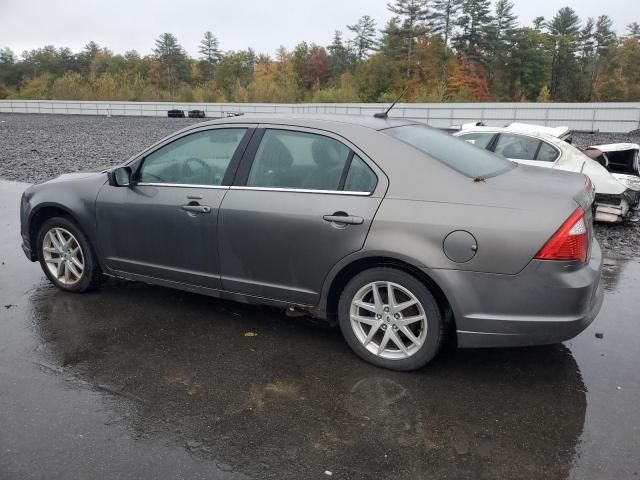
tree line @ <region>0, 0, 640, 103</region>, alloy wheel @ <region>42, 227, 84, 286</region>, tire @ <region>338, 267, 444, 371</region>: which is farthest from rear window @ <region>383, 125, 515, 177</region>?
tree line @ <region>0, 0, 640, 103</region>

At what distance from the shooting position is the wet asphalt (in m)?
2.73

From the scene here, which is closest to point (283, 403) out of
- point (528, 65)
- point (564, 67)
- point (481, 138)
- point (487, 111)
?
point (481, 138)

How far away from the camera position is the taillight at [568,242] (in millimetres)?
3123

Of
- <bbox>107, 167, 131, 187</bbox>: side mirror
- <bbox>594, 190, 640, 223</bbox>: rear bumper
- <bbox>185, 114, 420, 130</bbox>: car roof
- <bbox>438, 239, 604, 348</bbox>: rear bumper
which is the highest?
<bbox>185, 114, 420, 130</bbox>: car roof

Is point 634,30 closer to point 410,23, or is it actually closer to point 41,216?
point 410,23

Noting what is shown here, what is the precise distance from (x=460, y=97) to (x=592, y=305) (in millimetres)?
47945

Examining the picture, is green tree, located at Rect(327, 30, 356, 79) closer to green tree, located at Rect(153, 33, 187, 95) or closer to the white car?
green tree, located at Rect(153, 33, 187, 95)

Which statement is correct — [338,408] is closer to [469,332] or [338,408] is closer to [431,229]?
[469,332]

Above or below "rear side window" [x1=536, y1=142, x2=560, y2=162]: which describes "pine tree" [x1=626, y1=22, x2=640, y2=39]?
above

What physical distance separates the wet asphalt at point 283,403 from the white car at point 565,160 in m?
4.41

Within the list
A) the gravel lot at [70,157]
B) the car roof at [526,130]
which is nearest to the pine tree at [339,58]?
the gravel lot at [70,157]

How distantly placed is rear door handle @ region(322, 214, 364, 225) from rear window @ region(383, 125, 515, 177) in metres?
0.67

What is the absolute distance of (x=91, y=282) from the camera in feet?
16.2

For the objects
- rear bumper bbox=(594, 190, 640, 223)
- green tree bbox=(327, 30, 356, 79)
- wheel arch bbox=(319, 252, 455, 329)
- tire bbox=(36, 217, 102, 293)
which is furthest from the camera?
green tree bbox=(327, 30, 356, 79)
